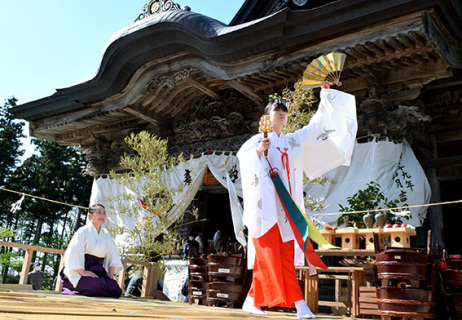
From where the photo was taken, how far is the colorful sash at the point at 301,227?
3398 mm

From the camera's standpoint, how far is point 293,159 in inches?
151

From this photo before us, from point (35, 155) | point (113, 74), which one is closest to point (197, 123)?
point (113, 74)

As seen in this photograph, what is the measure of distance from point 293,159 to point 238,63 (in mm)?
4399

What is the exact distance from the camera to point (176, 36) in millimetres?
8258

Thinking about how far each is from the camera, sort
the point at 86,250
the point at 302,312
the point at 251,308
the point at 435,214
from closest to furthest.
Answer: the point at 302,312 → the point at 251,308 → the point at 86,250 → the point at 435,214

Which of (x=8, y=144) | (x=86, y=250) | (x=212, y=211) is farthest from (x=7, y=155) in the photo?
(x=86, y=250)

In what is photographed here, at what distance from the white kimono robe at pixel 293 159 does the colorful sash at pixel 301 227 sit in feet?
0.19

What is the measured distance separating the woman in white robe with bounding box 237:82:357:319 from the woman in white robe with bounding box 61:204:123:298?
2.05 metres

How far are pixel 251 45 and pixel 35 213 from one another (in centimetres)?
1987

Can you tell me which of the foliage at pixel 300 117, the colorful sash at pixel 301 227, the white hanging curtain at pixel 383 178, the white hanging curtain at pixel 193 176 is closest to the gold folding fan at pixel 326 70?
the colorful sash at pixel 301 227

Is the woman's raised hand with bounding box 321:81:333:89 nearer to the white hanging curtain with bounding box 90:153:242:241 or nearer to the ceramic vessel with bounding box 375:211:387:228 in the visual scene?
the ceramic vessel with bounding box 375:211:387:228

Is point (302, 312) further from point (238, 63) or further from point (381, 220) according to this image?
point (238, 63)

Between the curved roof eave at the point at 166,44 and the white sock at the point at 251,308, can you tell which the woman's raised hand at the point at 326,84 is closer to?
the white sock at the point at 251,308

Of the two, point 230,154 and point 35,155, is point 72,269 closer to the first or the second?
point 230,154
